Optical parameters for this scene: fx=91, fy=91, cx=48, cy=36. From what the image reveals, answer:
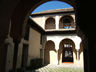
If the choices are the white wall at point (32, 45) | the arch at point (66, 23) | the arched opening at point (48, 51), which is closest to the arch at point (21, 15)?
the white wall at point (32, 45)

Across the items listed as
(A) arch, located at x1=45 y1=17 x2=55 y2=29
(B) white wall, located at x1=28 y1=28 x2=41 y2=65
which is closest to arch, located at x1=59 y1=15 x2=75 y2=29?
(A) arch, located at x1=45 y1=17 x2=55 y2=29

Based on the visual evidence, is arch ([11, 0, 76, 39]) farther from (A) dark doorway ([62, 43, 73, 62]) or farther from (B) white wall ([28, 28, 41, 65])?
(A) dark doorway ([62, 43, 73, 62])

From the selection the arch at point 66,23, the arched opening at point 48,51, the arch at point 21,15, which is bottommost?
the arched opening at point 48,51

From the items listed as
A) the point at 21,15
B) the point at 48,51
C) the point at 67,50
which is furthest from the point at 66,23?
the point at 21,15

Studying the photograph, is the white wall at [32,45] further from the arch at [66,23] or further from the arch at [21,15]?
the arch at [21,15]

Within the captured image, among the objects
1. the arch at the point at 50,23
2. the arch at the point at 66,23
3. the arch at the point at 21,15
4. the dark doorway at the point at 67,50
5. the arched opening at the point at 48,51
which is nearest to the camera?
the arch at the point at 21,15

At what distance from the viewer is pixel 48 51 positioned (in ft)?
58.7

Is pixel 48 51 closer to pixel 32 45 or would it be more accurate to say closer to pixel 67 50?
pixel 67 50

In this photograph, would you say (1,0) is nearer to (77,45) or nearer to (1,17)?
(1,17)

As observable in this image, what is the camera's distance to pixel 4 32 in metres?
2.49

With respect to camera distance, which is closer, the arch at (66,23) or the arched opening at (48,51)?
the arch at (66,23)

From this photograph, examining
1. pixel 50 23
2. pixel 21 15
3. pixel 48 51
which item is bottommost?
pixel 48 51

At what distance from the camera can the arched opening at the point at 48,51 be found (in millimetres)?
17438

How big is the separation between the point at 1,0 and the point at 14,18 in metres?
2.46
